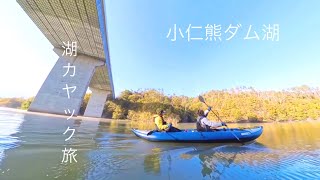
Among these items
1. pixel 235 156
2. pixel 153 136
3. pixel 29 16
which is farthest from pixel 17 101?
pixel 235 156

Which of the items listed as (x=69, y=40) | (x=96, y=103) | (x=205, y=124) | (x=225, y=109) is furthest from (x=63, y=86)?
(x=225, y=109)

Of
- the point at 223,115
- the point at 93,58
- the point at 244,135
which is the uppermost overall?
the point at 93,58

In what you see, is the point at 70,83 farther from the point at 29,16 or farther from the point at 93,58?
the point at 29,16

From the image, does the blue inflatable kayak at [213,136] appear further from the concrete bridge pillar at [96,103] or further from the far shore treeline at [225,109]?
the concrete bridge pillar at [96,103]

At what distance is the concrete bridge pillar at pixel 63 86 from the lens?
65.9ft

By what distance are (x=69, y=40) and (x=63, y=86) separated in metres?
3.97

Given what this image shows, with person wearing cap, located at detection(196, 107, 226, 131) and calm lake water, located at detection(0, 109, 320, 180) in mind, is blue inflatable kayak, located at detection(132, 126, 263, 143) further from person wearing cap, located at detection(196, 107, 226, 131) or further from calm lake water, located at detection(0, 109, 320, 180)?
calm lake water, located at detection(0, 109, 320, 180)

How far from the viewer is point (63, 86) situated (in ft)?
68.7

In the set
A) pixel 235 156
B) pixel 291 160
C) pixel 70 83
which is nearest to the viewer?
pixel 291 160

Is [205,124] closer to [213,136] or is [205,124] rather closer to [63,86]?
[213,136]

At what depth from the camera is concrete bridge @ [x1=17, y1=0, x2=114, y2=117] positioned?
47.6 ft

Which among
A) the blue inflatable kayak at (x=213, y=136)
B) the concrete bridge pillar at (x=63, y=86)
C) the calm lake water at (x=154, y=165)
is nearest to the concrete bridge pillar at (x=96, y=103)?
the concrete bridge pillar at (x=63, y=86)

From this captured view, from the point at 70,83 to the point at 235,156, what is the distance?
61.2ft

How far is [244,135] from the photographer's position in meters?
8.64
